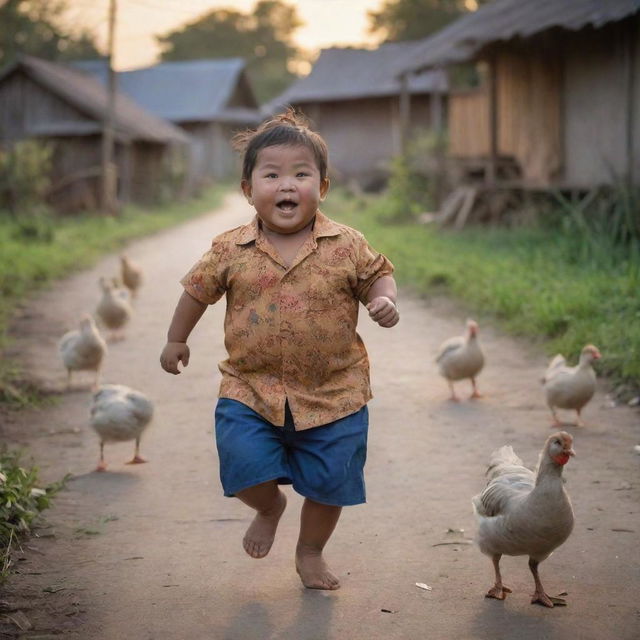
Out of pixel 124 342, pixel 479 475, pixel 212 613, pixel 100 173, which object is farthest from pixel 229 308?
pixel 100 173

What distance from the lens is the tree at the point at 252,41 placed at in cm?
6688

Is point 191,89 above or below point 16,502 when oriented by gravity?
above

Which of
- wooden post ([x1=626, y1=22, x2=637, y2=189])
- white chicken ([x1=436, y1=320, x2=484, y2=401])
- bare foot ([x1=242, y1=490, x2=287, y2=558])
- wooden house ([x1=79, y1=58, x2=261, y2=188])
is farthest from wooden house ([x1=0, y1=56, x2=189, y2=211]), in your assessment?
bare foot ([x1=242, y1=490, x2=287, y2=558])

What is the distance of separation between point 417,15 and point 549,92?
32.4 m

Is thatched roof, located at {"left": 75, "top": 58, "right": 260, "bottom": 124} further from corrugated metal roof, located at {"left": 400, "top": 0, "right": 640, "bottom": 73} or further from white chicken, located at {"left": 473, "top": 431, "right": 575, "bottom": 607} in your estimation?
white chicken, located at {"left": 473, "top": 431, "right": 575, "bottom": 607}

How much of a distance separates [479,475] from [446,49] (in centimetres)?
1310

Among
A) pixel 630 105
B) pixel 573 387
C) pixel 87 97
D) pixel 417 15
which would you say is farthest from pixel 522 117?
pixel 417 15

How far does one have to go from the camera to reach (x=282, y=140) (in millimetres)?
3525

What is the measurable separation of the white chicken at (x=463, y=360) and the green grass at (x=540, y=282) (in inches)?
40.4

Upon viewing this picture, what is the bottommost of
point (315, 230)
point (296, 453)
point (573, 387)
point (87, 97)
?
point (573, 387)

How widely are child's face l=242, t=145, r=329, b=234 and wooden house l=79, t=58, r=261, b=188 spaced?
43836 mm

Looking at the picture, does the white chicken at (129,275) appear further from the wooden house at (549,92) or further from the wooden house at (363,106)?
the wooden house at (363,106)

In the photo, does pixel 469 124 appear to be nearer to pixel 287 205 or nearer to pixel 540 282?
pixel 540 282

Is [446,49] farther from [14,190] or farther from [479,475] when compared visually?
[479,475]
